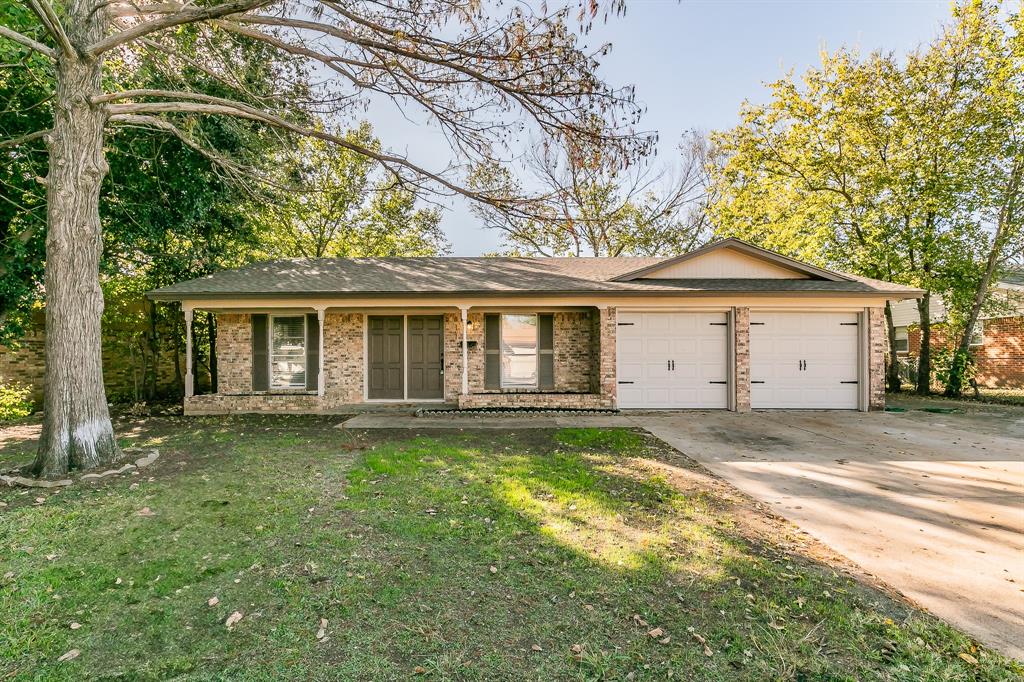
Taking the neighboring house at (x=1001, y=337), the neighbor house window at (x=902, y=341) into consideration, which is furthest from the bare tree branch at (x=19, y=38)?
the neighbor house window at (x=902, y=341)

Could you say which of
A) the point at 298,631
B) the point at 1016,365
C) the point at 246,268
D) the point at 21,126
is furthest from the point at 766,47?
the point at 21,126

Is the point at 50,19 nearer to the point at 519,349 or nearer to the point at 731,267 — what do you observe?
the point at 519,349

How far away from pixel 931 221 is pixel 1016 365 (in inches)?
236

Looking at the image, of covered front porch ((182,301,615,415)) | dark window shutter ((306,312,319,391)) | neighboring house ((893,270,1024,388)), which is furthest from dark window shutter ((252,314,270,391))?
neighboring house ((893,270,1024,388))

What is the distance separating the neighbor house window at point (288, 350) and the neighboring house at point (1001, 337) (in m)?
18.4

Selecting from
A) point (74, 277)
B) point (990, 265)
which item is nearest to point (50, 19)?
point (74, 277)

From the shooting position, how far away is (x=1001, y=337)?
14164mm

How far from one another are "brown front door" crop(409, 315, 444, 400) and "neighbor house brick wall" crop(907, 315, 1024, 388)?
1496 centimetres

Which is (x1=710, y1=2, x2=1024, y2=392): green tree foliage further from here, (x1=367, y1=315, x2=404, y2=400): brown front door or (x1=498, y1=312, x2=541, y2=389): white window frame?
(x1=367, y1=315, x2=404, y2=400): brown front door

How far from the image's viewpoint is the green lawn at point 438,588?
221 cm

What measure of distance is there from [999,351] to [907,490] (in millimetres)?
15222

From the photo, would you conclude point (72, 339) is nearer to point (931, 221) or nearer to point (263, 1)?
point (263, 1)

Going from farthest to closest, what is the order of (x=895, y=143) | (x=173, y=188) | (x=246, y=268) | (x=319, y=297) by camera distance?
(x=895, y=143) < (x=246, y=268) < (x=173, y=188) < (x=319, y=297)

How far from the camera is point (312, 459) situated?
234 inches
